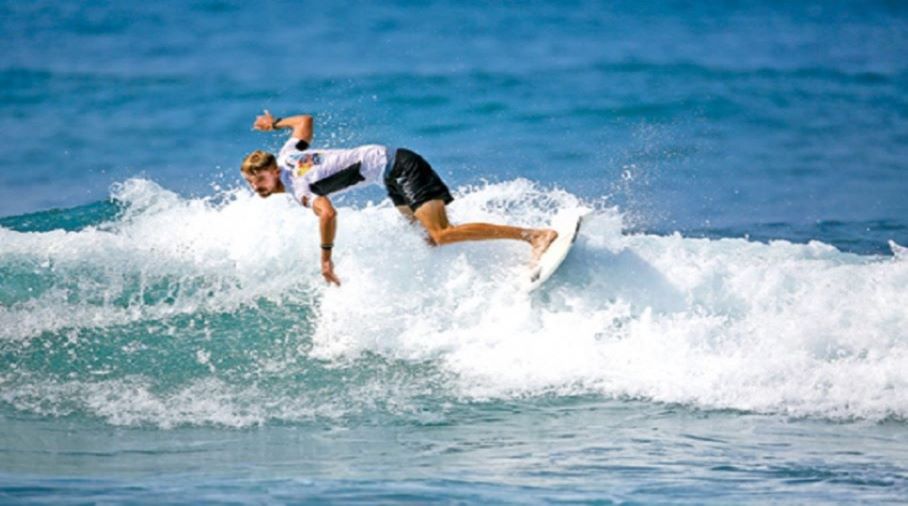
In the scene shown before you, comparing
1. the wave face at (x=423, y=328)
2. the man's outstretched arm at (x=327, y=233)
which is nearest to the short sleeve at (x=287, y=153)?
the man's outstretched arm at (x=327, y=233)

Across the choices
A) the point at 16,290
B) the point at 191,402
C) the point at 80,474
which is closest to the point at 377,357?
the point at 191,402

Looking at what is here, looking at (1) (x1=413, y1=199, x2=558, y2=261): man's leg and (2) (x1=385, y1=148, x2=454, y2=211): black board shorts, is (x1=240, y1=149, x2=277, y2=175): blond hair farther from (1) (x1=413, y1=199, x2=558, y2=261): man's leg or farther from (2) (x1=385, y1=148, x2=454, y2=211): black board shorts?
(1) (x1=413, y1=199, x2=558, y2=261): man's leg

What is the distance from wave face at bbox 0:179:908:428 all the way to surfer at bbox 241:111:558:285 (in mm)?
475

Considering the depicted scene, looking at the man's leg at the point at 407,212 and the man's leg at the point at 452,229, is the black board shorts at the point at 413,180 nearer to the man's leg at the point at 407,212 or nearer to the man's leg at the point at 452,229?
the man's leg at the point at 452,229

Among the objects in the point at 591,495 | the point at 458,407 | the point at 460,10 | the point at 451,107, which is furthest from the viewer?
the point at 460,10

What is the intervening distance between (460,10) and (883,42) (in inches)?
338

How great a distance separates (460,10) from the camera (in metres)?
26.0

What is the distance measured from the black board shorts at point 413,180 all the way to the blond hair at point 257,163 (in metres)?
0.90

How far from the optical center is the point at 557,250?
8.28 meters

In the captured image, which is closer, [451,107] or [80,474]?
[80,474]

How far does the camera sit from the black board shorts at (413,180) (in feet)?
27.0

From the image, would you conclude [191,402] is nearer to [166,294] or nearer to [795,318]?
[166,294]

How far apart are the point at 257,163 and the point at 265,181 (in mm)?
145

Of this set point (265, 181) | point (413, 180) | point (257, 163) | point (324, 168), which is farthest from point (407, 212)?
point (257, 163)
